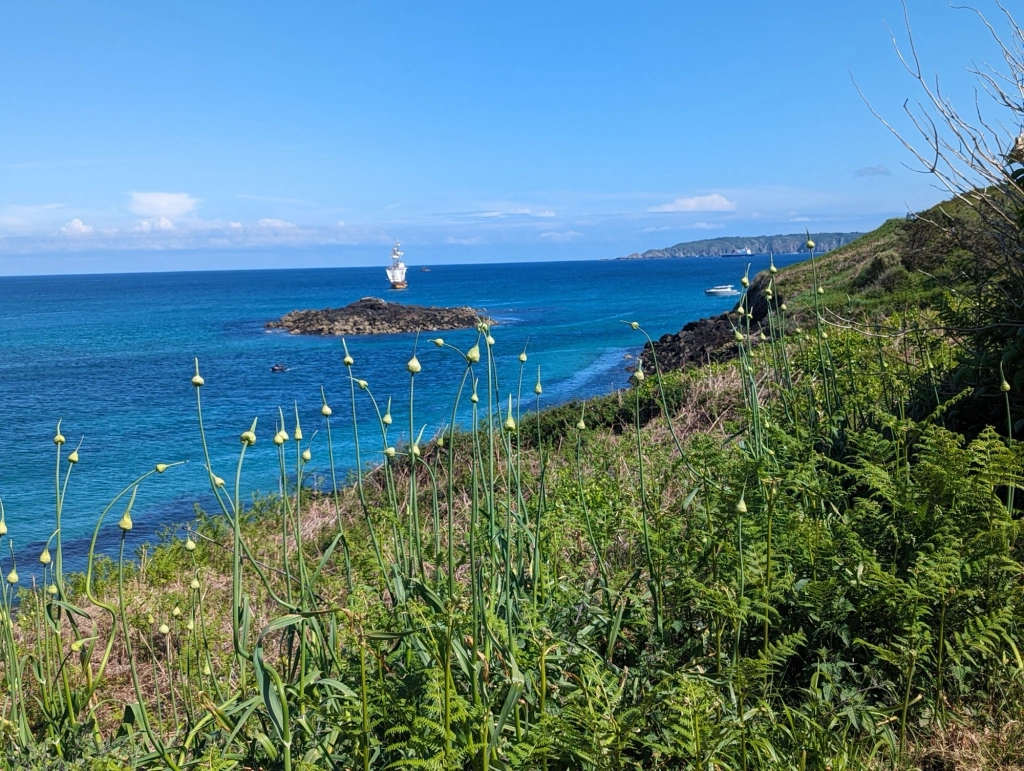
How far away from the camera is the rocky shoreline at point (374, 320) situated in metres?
49.9

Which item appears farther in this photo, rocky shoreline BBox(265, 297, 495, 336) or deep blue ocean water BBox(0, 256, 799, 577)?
rocky shoreline BBox(265, 297, 495, 336)

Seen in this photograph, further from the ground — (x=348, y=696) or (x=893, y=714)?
(x=348, y=696)

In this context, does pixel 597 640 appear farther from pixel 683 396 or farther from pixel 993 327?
pixel 683 396

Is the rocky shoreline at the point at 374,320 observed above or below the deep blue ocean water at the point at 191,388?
above

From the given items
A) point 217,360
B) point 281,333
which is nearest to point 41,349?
point 281,333

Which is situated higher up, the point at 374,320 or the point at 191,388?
the point at 374,320

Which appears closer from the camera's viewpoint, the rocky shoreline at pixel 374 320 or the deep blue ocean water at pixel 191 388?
the deep blue ocean water at pixel 191 388

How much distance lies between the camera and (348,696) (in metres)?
2.01

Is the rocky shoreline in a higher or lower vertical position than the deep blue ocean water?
higher

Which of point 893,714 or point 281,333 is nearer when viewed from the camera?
point 893,714

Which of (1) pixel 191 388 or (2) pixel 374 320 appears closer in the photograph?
(1) pixel 191 388

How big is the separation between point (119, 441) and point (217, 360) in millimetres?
19112

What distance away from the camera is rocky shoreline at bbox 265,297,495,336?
1964 inches

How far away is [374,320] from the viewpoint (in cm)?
5144
